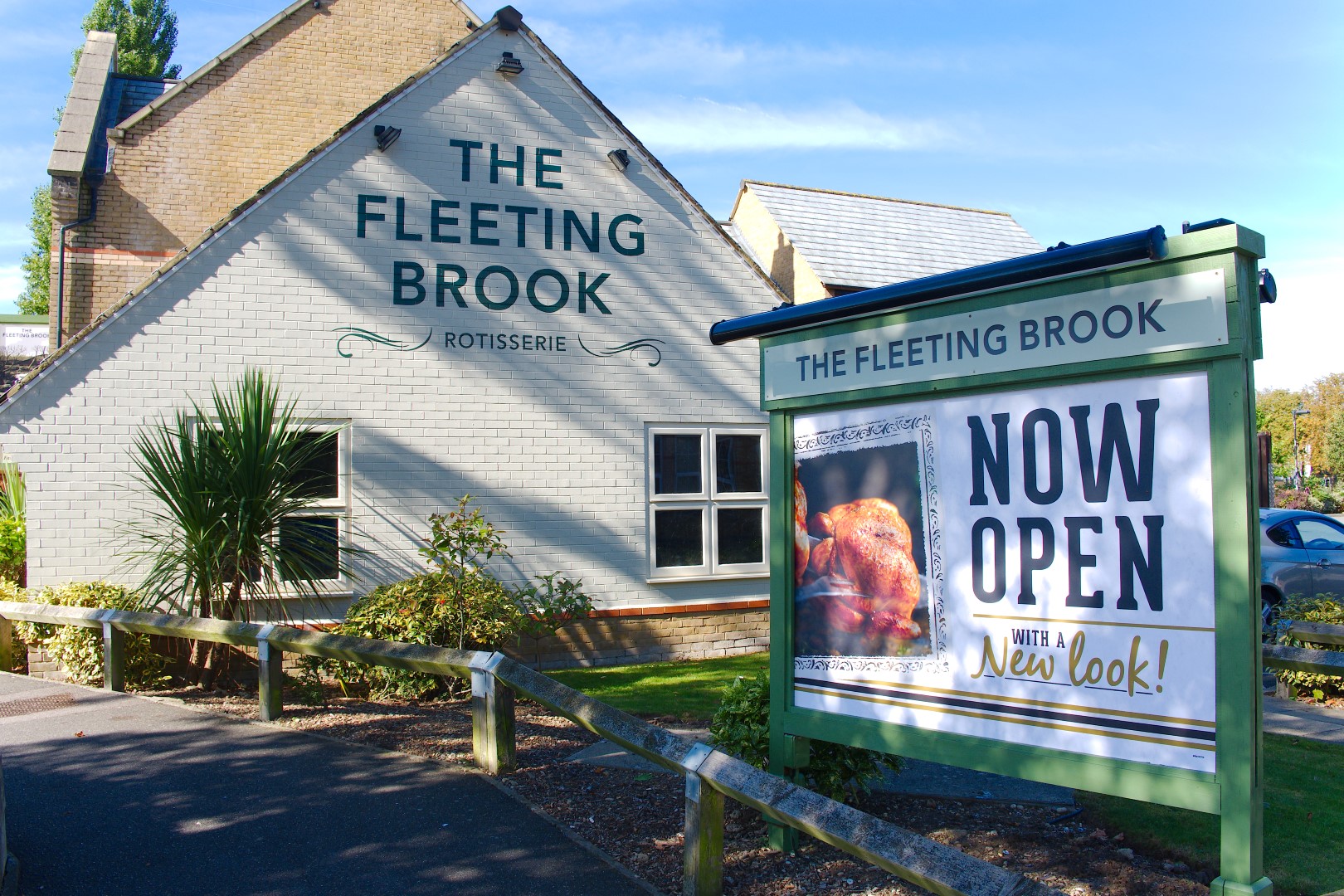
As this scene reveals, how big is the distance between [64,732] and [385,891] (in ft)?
13.7

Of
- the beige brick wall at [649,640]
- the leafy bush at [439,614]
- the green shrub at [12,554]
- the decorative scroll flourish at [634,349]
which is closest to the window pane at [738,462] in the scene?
the decorative scroll flourish at [634,349]

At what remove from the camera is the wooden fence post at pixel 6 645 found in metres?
10.0

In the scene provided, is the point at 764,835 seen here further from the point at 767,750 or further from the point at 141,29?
the point at 141,29

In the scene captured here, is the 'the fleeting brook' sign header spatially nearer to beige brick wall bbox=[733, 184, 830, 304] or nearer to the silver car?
beige brick wall bbox=[733, 184, 830, 304]

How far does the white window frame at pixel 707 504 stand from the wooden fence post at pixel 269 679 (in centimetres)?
451

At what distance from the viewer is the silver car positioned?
42.1ft

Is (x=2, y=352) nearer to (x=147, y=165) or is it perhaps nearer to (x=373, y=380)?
(x=147, y=165)

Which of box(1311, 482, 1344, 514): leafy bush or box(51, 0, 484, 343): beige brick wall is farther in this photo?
box(1311, 482, 1344, 514): leafy bush

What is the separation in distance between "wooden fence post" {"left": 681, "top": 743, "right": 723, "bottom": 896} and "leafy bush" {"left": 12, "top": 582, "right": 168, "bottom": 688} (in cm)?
653

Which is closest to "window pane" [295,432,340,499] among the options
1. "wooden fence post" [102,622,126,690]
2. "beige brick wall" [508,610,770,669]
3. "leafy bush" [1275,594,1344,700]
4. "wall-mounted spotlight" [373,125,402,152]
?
"wooden fence post" [102,622,126,690]

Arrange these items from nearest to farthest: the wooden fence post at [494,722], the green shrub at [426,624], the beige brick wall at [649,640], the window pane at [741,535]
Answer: the wooden fence post at [494,722], the green shrub at [426,624], the beige brick wall at [649,640], the window pane at [741,535]

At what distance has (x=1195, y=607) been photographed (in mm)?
3543

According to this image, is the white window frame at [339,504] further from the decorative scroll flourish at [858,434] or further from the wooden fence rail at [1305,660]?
the wooden fence rail at [1305,660]

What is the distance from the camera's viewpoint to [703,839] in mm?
4500
